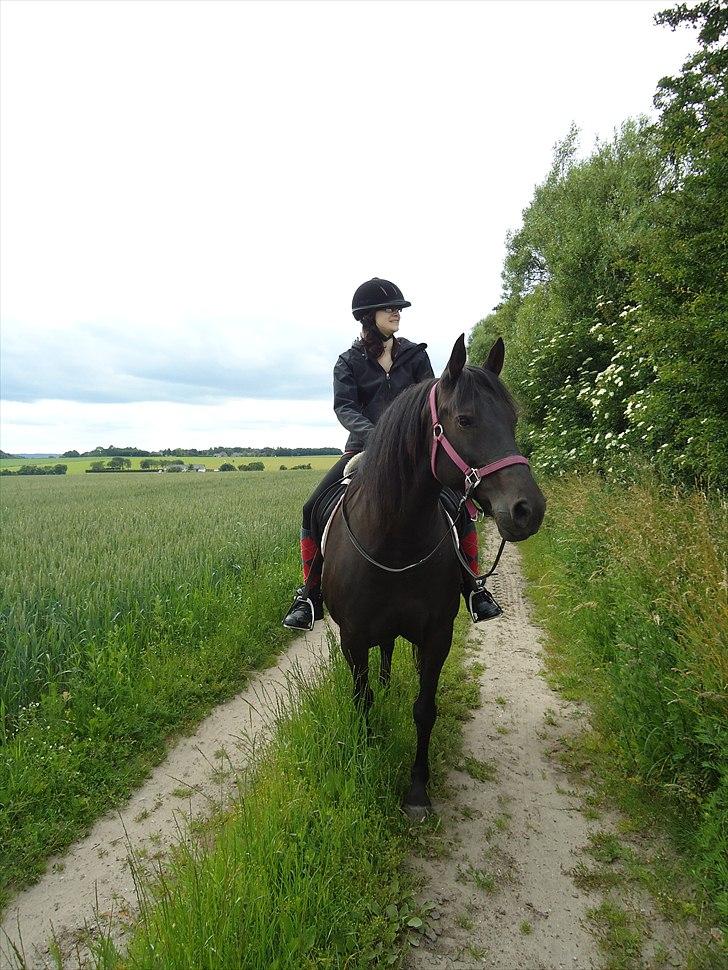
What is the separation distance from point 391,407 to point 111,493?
23050mm

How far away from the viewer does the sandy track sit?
230cm

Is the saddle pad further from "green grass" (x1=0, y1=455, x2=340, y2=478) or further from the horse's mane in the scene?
"green grass" (x1=0, y1=455, x2=340, y2=478)

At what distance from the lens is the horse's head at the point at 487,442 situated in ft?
6.91

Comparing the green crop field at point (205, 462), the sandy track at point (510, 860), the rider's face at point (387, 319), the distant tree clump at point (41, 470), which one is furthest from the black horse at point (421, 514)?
the distant tree clump at point (41, 470)

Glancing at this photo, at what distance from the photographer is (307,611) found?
4332 mm

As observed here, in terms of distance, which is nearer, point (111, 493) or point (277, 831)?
point (277, 831)

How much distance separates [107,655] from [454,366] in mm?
4470

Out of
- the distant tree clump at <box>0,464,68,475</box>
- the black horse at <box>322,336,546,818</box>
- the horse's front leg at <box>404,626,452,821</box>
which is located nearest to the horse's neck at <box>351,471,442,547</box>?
the black horse at <box>322,336,546,818</box>

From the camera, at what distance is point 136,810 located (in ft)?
11.1

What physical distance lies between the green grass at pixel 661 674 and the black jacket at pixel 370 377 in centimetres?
253

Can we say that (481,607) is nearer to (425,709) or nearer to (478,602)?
(478,602)

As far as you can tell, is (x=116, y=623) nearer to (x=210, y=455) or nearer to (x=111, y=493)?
(x=111, y=493)

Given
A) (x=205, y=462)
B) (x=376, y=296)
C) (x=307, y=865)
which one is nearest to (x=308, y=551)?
(x=376, y=296)

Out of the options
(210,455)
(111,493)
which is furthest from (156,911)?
(210,455)
